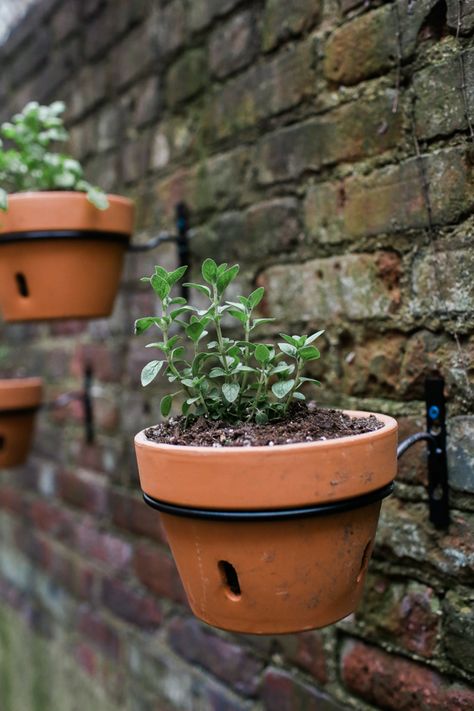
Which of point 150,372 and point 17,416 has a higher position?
point 150,372

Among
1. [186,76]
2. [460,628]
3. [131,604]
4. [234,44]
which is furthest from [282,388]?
[131,604]

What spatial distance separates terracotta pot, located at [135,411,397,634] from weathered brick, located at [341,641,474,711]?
0.31 m

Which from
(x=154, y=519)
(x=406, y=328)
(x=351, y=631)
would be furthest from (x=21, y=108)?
(x=351, y=631)

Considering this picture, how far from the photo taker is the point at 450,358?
3.47 feet

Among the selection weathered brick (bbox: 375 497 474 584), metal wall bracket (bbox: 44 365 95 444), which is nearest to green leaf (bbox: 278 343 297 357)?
weathered brick (bbox: 375 497 474 584)

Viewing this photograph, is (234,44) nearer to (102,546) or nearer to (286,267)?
(286,267)

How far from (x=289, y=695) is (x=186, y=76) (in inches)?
49.7

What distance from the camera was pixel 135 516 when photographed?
6.01 ft

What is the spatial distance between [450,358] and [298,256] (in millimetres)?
369

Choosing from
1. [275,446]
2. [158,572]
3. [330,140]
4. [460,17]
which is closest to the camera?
[275,446]

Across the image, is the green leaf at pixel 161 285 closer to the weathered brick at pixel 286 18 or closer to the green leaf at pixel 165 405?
the green leaf at pixel 165 405

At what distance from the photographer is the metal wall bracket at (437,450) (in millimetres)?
1063

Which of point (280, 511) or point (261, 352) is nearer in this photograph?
point (280, 511)

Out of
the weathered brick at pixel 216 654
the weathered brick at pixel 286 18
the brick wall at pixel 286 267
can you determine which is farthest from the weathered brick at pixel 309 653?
the weathered brick at pixel 286 18
